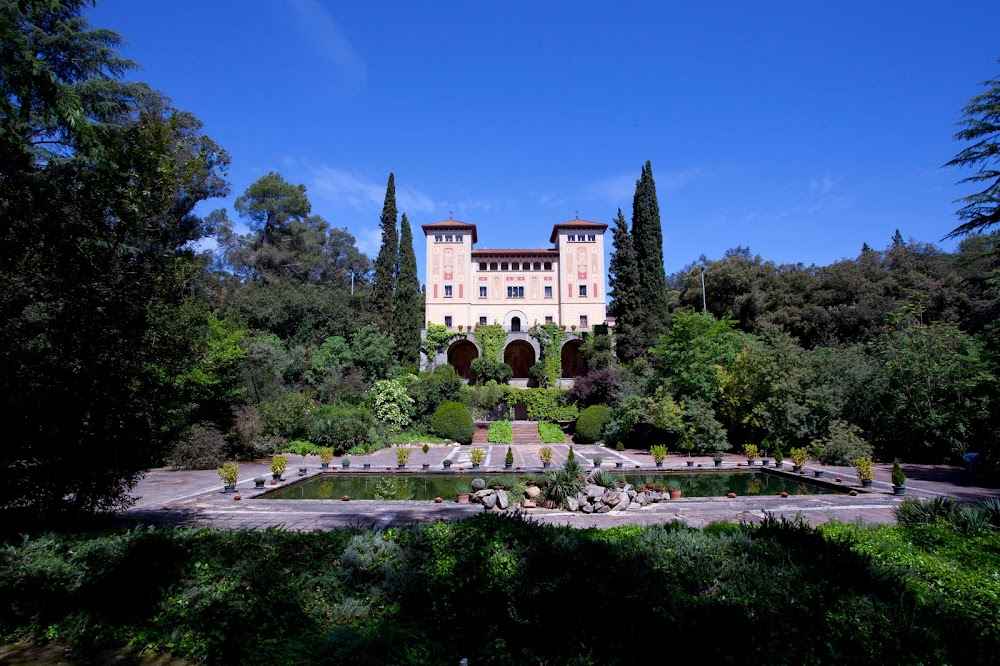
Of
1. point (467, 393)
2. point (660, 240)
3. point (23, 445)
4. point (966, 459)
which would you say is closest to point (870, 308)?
point (660, 240)

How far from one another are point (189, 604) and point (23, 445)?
3372 mm

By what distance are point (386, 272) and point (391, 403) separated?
35.3ft

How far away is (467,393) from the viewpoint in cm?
2578

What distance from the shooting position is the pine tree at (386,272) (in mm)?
29234

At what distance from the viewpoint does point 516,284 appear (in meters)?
39.2

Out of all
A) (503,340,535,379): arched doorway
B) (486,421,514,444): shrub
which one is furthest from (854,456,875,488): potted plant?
(503,340,535,379): arched doorway

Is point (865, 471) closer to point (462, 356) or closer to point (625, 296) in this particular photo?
point (625, 296)

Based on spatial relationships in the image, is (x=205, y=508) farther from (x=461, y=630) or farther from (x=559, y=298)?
(x=559, y=298)

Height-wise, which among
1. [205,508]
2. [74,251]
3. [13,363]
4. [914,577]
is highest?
[74,251]

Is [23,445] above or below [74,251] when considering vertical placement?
below

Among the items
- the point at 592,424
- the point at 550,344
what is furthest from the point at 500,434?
the point at 550,344

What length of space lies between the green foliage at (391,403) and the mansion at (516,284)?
Result: 50.6 feet

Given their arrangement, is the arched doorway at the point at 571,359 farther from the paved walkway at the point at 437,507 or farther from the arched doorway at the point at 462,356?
the paved walkway at the point at 437,507

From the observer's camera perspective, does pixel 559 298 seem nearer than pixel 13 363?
No
